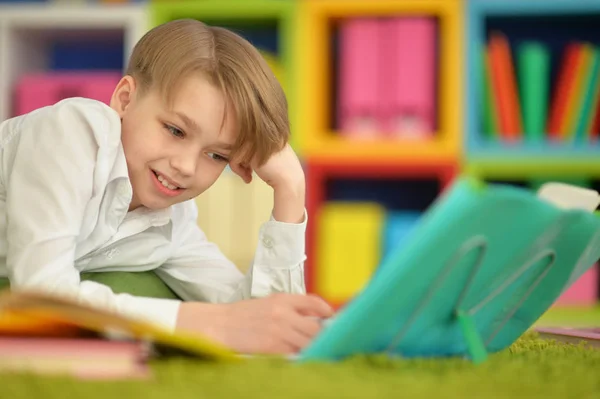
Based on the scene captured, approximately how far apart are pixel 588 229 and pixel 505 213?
15 centimetres

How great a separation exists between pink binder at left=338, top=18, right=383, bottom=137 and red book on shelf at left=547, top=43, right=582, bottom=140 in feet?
1.70

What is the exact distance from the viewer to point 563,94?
240 cm

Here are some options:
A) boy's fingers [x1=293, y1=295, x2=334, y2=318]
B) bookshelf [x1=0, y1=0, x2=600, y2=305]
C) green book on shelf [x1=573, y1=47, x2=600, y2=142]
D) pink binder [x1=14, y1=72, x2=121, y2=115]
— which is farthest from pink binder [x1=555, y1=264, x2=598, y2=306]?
Answer: boy's fingers [x1=293, y1=295, x2=334, y2=318]

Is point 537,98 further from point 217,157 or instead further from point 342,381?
point 342,381

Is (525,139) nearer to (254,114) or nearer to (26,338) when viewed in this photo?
(254,114)

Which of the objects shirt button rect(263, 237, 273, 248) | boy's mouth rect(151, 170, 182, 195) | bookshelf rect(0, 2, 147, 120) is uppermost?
bookshelf rect(0, 2, 147, 120)

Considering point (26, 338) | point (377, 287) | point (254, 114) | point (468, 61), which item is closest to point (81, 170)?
point (254, 114)

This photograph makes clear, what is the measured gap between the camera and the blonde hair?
100 cm

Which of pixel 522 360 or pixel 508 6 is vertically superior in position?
pixel 508 6

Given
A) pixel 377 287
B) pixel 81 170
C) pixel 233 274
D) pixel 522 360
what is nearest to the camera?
pixel 377 287

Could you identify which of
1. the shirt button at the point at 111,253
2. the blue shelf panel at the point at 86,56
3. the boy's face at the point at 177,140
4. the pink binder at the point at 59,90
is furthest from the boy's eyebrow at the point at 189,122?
the blue shelf panel at the point at 86,56

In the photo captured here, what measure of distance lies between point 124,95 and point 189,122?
0.50 ft

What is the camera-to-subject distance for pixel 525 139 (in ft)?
7.86

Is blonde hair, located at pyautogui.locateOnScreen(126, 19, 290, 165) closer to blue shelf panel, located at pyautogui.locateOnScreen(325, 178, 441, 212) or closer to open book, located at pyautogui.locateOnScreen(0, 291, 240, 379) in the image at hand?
open book, located at pyautogui.locateOnScreen(0, 291, 240, 379)
